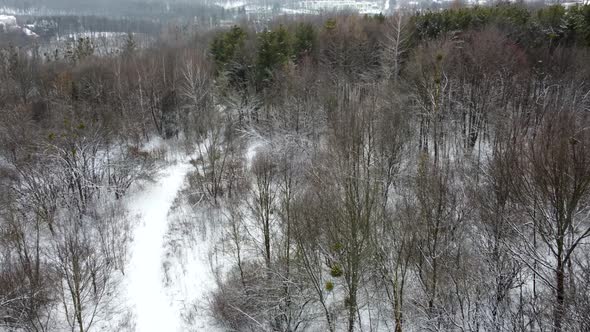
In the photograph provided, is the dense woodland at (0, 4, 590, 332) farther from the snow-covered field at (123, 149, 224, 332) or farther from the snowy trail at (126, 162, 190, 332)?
the snowy trail at (126, 162, 190, 332)

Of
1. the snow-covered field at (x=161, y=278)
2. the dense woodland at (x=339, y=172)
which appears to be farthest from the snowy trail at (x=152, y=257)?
the dense woodland at (x=339, y=172)

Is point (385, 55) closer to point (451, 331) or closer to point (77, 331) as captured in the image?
point (451, 331)

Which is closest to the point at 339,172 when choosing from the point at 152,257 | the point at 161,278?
the point at 161,278

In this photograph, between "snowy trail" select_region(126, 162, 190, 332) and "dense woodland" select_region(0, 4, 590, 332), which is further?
"snowy trail" select_region(126, 162, 190, 332)

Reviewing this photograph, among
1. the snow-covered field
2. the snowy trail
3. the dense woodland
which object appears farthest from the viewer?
the snowy trail

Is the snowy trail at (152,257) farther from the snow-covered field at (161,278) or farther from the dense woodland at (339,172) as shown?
the dense woodland at (339,172)

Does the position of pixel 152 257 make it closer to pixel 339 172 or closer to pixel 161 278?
pixel 161 278

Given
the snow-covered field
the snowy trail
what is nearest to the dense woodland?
the snow-covered field

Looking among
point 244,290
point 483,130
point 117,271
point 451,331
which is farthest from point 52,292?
point 483,130
